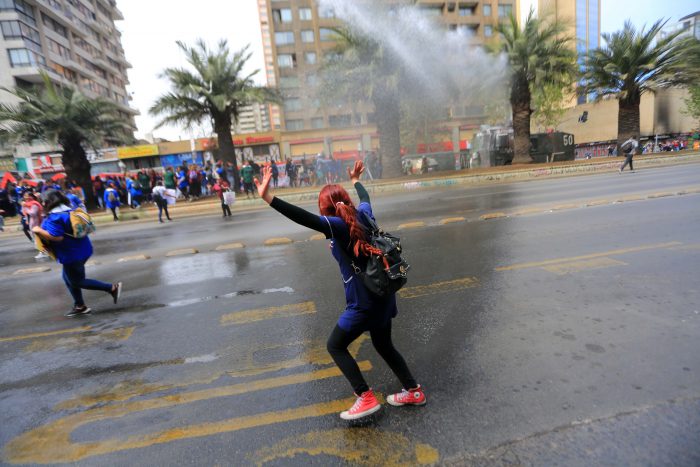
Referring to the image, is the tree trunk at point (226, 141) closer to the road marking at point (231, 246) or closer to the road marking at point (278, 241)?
the road marking at point (231, 246)

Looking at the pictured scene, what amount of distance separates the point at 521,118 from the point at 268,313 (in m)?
22.1

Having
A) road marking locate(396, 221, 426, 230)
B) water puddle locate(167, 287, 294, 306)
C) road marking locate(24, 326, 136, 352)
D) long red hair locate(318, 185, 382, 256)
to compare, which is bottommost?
road marking locate(24, 326, 136, 352)

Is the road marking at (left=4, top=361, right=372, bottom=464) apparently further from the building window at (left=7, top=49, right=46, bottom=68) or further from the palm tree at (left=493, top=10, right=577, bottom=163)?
the building window at (left=7, top=49, right=46, bottom=68)

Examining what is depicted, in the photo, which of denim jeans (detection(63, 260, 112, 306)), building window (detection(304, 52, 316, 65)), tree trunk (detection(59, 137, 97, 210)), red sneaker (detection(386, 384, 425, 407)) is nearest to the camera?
red sneaker (detection(386, 384, 425, 407))

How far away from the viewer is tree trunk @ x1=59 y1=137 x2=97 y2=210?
19188 millimetres

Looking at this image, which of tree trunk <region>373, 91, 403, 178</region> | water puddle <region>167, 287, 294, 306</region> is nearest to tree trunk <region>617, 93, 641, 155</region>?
tree trunk <region>373, 91, 403, 178</region>

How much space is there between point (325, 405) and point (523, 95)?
2322 cm

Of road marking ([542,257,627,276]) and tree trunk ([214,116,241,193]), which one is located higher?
tree trunk ([214,116,241,193])

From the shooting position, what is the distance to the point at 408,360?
3150mm

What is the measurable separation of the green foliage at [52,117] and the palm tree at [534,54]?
21.4m

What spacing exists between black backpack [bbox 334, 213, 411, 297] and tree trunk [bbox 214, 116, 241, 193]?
2000 cm

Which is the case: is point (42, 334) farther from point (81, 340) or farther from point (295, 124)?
point (295, 124)

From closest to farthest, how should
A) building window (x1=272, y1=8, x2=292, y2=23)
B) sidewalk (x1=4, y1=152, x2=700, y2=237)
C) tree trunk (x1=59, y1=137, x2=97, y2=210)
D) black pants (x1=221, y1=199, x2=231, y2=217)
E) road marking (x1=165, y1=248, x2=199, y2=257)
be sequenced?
road marking (x1=165, y1=248, x2=199, y2=257), black pants (x1=221, y1=199, x2=231, y2=217), sidewalk (x1=4, y1=152, x2=700, y2=237), tree trunk (x1=59, y1=137, x2=97, y2=210), building window (x1=272, y1=8, x2=292, y2=23)

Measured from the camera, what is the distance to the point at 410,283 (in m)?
4.94
